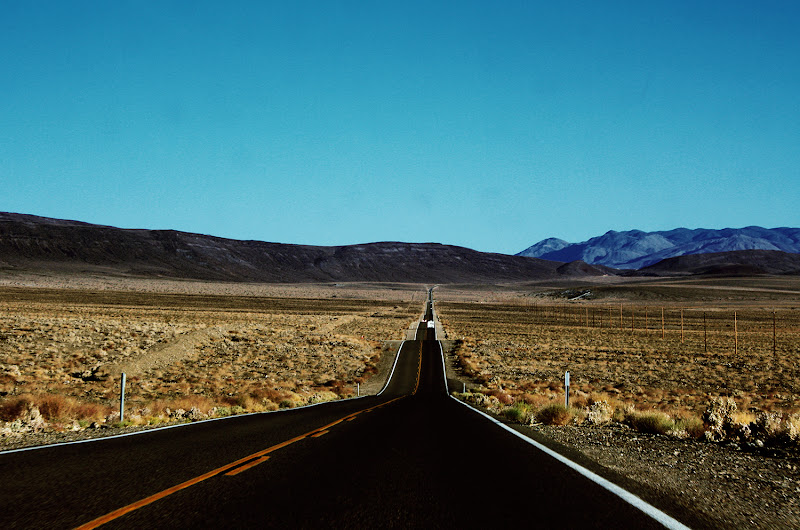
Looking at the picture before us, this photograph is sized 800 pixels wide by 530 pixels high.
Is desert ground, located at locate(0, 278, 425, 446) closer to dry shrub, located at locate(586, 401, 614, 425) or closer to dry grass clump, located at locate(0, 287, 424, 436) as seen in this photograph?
dry grass clump, located at locate(0, 287, 424, 436)

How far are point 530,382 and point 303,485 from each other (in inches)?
1283

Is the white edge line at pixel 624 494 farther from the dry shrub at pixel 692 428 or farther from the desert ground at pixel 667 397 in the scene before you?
the dry shrub at pixel 692 428

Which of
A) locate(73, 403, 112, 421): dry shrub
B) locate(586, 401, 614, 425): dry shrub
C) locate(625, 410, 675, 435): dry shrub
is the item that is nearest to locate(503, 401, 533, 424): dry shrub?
locate(586, 401, 614, 425): dry shrub

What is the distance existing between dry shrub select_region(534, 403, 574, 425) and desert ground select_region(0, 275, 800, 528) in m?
0.04

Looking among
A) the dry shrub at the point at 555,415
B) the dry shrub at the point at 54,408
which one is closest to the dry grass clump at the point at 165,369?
the dry shrub at the point at 54,408

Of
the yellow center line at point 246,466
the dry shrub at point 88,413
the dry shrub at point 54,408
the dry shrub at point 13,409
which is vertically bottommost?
the dry shrub at point 88,413

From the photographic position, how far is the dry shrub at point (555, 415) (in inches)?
561

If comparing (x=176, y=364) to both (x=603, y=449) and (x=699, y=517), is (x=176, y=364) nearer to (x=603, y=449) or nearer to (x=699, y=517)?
(x=603, y=449)

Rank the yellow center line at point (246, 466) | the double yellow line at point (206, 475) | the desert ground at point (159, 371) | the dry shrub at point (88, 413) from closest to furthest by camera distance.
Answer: the double yellow line at point (206, 475) < the yellow center line at point (246, 466) < the dry shrub at point (88, 413) < the desert ground at point (159, 371)

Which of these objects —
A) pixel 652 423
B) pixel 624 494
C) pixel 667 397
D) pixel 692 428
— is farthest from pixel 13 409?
pixel 667 397

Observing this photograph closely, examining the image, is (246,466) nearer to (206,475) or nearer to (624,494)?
(206,475)

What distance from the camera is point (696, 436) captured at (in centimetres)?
1147

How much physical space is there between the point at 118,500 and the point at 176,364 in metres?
38.4

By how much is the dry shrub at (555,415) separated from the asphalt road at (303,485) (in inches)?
155
